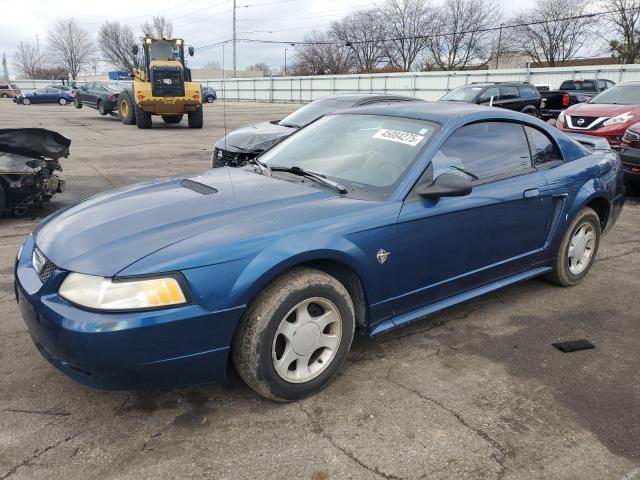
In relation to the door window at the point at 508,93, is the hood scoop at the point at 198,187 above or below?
below

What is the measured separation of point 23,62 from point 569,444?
387 feet

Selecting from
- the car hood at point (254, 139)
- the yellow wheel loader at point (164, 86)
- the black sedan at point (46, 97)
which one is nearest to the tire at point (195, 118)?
the yellow wheel loader at point (164, 86)

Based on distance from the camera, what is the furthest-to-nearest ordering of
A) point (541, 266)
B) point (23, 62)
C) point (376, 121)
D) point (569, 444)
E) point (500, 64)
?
point (23, 62)
point (500, 64)
point (541, 266)
point (376, 121)
point (569, 444)

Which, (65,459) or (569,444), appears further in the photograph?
(569,444)

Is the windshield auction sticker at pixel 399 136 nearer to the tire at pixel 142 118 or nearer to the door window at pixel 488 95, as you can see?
the door window at pixel 488 95

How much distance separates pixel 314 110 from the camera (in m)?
8.62

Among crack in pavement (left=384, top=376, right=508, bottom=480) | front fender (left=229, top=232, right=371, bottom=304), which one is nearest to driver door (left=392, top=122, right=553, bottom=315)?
front fender (left=229, top=232, right=371, bottom=304)

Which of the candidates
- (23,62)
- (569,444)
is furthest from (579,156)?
(23,62)

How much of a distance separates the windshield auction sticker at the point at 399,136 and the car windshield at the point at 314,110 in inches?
197

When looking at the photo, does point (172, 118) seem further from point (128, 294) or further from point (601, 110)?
point (128, 294)

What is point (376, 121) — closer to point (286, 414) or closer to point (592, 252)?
point (286, 414)

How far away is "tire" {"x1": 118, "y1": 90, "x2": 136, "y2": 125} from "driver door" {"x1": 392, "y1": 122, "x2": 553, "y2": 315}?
18.5 m

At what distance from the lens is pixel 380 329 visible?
301 centimetres

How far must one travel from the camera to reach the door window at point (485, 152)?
3.35 metres
